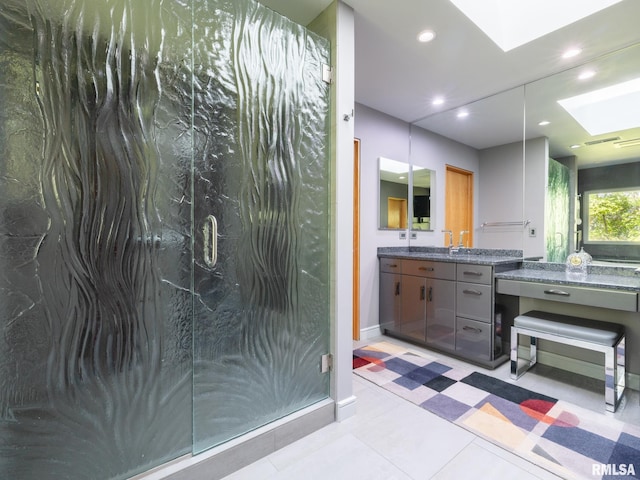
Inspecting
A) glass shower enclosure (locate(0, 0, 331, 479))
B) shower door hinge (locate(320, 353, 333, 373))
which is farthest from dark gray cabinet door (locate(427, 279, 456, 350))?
glass shower enclosure (locate(0, 0, 331, 479))

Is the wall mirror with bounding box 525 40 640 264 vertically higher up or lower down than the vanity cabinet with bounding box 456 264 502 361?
higher up

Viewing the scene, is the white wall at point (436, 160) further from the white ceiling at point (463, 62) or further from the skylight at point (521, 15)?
the skylight at point (521, 15)

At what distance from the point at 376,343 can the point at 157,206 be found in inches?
102

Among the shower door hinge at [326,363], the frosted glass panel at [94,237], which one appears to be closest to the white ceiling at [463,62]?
the frosted glass panel at [94,237]

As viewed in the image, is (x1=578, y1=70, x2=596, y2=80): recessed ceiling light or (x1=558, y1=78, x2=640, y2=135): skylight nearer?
(x1=558, y1=78, x2=640, y2=135): skylight

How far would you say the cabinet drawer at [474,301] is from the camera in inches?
96.1

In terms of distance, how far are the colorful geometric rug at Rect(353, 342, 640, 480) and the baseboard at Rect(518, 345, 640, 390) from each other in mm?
619

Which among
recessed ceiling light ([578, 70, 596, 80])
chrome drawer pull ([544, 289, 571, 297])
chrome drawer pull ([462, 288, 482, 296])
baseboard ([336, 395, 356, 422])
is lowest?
baseboard ([336, 395, 356, 422])

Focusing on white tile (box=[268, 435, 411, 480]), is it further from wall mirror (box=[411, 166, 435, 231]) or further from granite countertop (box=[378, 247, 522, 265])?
wall mirror (box=[411, 166, 435, 231])

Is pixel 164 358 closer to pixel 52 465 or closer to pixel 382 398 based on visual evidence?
pixel 52 465

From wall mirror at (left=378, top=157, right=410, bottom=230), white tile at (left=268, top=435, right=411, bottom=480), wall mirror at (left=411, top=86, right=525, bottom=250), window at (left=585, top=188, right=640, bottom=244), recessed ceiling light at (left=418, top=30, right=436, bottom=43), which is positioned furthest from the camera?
wall mirror at (left=378, top=157, right=410, bottom=230)

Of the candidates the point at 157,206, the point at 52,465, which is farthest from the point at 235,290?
the point at 52,465

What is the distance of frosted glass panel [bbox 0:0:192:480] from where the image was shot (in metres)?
1.02

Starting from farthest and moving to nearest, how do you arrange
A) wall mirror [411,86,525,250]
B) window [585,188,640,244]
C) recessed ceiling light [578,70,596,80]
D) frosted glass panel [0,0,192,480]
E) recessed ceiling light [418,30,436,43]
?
wall mirror [411,86,525,250] → recessed ceiling light [578,70,596,80] → window [585,188,640,244] → recessed ceiling light [418,30,436,43] → frosted glass panel [0,0,192,480]
